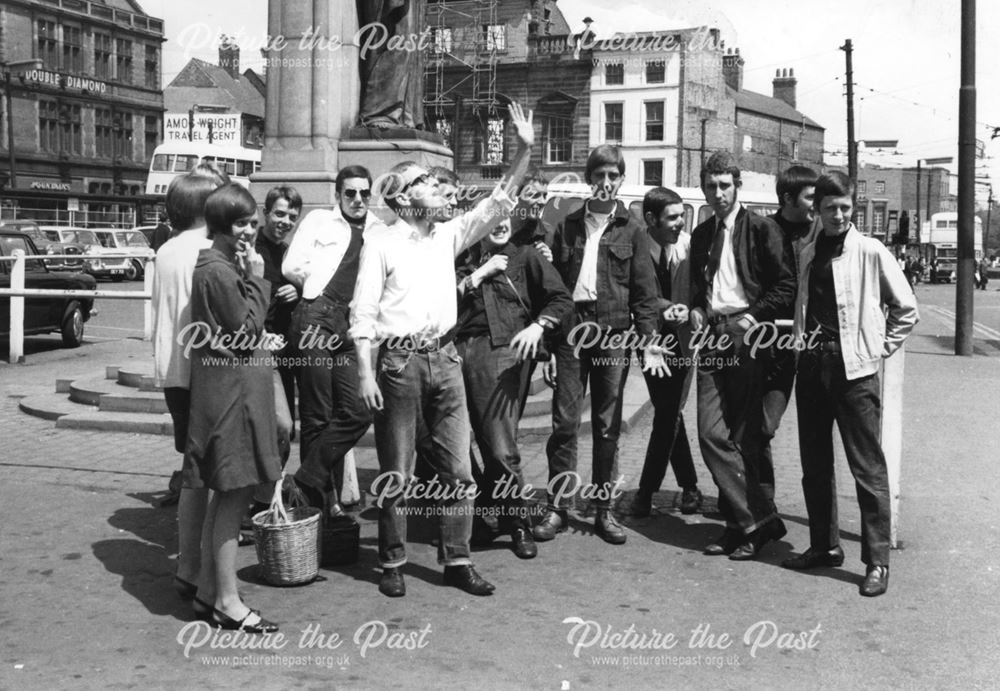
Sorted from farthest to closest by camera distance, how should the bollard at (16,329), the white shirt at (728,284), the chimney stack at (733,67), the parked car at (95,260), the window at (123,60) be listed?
the window at (123,60), the chimney stack at (733,67), the parked car at (95,260), the bollard at (16,329), the white shirt at (728,284)

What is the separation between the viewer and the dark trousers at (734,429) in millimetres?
6156

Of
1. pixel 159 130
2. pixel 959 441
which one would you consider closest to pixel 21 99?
pixel 159 130

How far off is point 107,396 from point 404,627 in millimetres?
A: 6046

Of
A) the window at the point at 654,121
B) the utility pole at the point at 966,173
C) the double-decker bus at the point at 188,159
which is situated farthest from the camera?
the window at the point at 654,121

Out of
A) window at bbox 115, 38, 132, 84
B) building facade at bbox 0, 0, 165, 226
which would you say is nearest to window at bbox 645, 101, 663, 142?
building facade at bbox 0, 0, 165, 226

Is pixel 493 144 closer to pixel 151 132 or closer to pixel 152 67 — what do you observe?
pixel 151 132

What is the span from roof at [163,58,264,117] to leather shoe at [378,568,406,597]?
7639 cm

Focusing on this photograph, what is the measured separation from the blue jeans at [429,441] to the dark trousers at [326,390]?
0.72 meters

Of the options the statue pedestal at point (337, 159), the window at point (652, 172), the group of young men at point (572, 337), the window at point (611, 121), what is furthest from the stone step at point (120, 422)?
the window at point (611, 121)

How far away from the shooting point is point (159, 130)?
71.8 meters

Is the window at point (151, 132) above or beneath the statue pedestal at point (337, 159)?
above

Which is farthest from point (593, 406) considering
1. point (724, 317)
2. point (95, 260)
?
point (95, 260)

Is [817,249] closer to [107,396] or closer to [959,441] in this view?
[959,441]

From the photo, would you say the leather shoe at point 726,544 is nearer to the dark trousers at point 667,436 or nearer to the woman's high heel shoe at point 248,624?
the dark trousers at point 667,436
